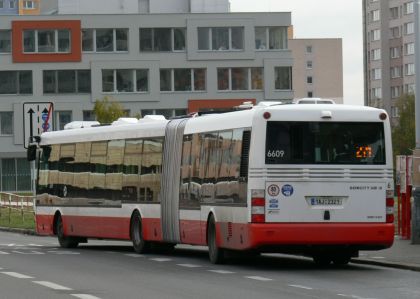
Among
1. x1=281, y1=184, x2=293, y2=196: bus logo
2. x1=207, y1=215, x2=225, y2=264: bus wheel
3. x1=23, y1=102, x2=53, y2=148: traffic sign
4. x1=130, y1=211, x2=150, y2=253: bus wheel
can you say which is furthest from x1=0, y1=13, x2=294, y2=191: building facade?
x1=281, y1=184, x2=293, y2=196: bus logo

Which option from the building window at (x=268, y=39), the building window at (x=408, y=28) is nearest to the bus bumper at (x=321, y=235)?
the building window at (x=268, y=39)

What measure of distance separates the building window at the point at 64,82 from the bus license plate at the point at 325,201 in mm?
82324

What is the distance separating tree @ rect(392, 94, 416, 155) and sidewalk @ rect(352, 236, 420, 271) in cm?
11409

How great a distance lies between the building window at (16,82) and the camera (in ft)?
340

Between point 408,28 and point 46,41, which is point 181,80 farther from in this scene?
point 408,28

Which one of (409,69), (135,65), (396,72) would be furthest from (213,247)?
(396,72)

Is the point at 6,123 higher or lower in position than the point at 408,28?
lower

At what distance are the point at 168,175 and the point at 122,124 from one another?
3.39m

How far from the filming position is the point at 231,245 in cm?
2317

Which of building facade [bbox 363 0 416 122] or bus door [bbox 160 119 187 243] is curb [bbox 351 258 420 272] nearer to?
bus door [bbox 160 119 187 243]

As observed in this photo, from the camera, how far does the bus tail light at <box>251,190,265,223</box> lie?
22.3m

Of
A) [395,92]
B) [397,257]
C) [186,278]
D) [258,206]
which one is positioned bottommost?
[397,257]

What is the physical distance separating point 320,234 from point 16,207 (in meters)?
37.6

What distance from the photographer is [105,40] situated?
10469cm
